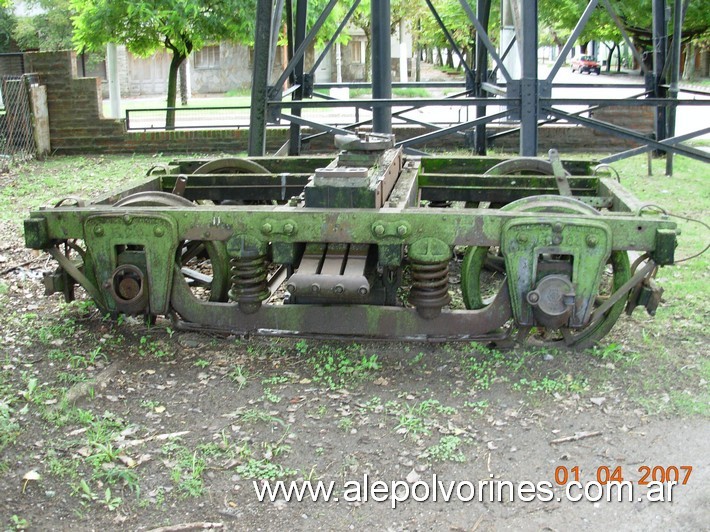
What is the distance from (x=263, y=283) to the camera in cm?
510

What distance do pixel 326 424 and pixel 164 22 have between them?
13904mm

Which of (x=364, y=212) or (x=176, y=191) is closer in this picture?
Result: (x=364, y=212)

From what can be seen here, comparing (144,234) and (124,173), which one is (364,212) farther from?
(124,173)

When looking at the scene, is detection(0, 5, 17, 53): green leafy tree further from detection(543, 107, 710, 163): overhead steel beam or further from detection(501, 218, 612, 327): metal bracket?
detection(501, 218, 612, 327): metal bracket

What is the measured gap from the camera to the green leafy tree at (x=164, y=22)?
1603cm

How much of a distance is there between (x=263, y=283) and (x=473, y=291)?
1.26 metres

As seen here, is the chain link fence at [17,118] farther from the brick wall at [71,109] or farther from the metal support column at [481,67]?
the metal support column at [481,67]

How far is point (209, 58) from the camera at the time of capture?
42219mm

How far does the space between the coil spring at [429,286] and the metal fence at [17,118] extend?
1154 centimetres

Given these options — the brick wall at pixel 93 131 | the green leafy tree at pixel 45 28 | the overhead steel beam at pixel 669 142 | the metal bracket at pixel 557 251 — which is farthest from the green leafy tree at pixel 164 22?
the green leafy tree at pixel 45 28

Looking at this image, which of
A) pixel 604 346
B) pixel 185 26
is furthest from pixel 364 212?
pixel 185 26

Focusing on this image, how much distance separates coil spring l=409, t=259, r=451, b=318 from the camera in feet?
16.0

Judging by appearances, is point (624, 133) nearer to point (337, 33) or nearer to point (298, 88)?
point (337, 33)
